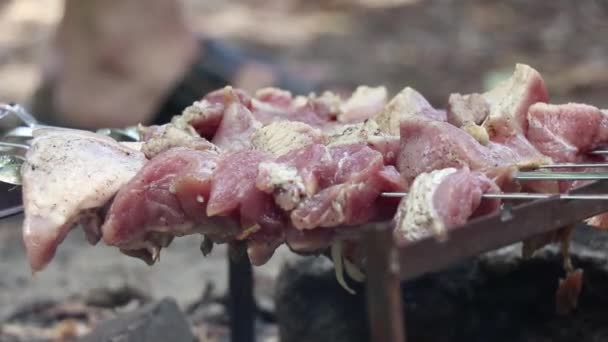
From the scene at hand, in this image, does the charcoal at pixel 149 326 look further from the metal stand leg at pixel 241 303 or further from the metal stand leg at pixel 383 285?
the metal stand leg at pixel 383 285

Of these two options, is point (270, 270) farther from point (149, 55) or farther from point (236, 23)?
point (236, 23)

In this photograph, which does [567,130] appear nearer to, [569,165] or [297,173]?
[569,165]

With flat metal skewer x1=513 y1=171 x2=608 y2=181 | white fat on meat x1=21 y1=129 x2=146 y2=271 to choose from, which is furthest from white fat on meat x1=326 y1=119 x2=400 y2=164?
white fat on meat x1=21 y1=129 x2=146 y2=271

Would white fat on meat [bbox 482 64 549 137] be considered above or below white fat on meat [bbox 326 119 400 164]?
above

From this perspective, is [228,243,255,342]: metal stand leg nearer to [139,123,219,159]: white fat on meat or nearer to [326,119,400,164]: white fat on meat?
[139,123,219,159]: white fat on meat

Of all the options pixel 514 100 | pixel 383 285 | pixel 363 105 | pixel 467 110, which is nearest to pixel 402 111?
pixel 467 110

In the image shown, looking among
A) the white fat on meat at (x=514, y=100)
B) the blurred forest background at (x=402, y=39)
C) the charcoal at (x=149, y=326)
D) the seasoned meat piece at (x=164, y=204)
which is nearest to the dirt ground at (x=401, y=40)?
the blurred forest background at (x=402, y=39)
